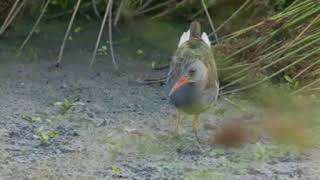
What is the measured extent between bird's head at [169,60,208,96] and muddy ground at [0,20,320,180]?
286mm

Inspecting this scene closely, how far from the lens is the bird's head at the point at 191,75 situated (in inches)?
148

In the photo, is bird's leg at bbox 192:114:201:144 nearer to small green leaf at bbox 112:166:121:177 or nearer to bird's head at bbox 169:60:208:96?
bird's head at bbox 169:60:208:96

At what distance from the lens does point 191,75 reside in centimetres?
379

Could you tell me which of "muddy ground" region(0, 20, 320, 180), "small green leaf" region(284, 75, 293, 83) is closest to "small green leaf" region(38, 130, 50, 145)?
"muddy ground" region(0, 20, 320, 180)

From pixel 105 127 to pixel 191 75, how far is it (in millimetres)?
661

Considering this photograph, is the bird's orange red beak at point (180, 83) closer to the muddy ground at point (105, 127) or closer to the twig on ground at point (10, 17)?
the muddy ground at point (105, 127)

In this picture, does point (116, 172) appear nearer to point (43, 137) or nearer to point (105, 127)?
point (43, 137)

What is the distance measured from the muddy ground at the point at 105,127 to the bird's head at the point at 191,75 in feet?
0.94

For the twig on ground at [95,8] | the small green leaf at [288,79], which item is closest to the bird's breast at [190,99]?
the small green leaf at [288,79]

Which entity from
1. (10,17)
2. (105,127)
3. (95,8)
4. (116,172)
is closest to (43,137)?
(105,127)

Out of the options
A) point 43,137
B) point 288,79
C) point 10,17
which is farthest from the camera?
point 10,17

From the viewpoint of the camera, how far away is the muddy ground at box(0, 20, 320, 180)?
351 cm

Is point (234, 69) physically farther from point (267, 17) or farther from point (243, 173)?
point (243, 173)

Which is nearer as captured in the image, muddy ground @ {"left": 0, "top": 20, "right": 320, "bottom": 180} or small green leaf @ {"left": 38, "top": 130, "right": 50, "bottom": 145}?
muddy ground @ {"left": 0, "top": 20, "right": 320, "bottom": 180}
